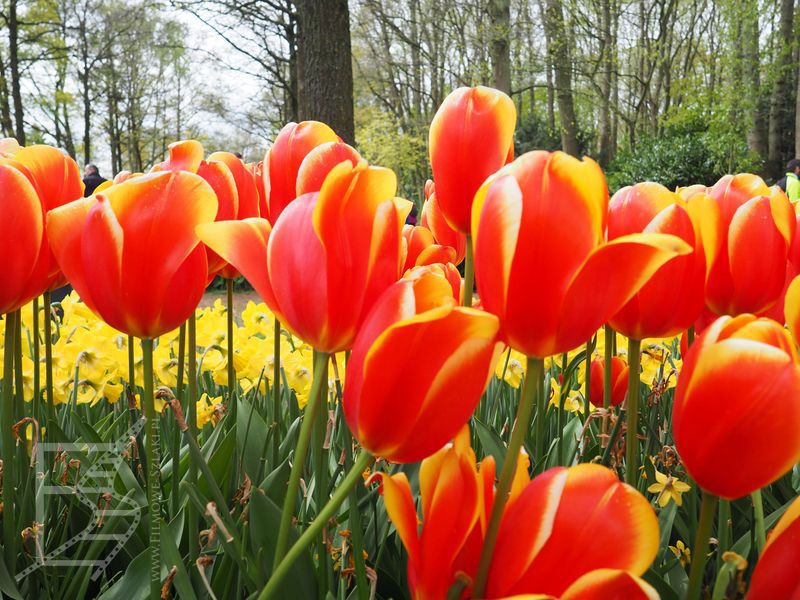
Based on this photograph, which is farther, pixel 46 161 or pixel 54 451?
pixel 54 451

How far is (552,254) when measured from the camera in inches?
21.3

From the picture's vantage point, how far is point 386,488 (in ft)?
1.74

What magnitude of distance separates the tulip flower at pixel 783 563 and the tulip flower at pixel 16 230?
2.50 feet

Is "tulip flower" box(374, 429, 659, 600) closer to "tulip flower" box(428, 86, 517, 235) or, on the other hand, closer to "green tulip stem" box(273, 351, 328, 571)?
"green tulip stem" box(273, 351, 328, 571)

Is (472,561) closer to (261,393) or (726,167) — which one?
(261,393)

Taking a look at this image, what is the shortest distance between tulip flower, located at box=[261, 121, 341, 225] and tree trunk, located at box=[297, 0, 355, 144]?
5.01 m

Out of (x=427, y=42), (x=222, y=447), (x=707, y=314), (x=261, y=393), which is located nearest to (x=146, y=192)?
(x=222, y=447)

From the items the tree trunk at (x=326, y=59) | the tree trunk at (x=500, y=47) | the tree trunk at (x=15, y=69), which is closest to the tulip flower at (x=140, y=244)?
the tree trunk at (x=326, y=59)

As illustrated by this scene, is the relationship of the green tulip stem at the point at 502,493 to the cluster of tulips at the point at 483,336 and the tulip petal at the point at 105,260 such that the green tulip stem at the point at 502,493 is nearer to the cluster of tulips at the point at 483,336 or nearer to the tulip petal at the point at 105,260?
the cluster of tulips at the point at 483,336

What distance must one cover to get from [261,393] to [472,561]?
1.57m

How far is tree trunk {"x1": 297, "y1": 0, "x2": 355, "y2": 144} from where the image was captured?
19.4 ft

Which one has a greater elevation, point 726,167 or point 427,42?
point 427,42

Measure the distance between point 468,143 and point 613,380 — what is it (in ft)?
2.70

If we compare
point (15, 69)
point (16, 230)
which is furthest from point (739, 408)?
point (15, 69)
